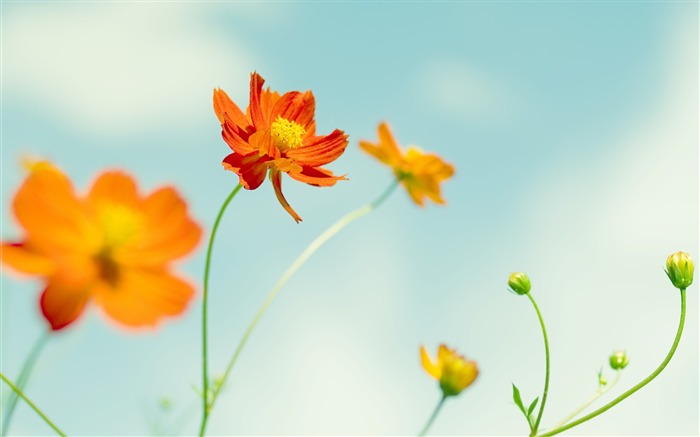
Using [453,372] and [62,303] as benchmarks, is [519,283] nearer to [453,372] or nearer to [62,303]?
[453,372]

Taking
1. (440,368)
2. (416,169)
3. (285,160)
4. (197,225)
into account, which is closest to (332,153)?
(285,160)

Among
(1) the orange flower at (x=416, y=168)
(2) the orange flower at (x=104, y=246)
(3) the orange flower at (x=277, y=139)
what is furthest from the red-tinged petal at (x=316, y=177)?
(1) the orange flower at (x=416, y=168)

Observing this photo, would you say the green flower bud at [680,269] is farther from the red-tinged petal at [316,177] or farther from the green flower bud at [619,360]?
the red-tinged petal at [316,177]

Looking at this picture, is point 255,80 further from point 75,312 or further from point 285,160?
point 75,312

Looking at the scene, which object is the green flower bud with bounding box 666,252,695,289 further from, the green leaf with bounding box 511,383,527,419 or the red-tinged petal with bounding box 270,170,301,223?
the red-tinged petal with bounding box 270,170,301,223

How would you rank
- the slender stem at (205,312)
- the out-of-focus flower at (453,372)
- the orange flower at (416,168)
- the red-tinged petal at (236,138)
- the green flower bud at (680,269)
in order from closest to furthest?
the slender stem at (205,312) → the red-tinged petal at (236,138) → the green flower bud at (680,269) → the out-of-focus flower at (453,372) → the orange flower at (416,168)

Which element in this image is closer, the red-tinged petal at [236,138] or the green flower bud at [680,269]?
the red-tinged petal at [236,138]

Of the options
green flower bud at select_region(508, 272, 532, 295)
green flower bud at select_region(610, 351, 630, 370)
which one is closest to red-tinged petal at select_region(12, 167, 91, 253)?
green flower bud at select_region(508, 272, 532, 295)
